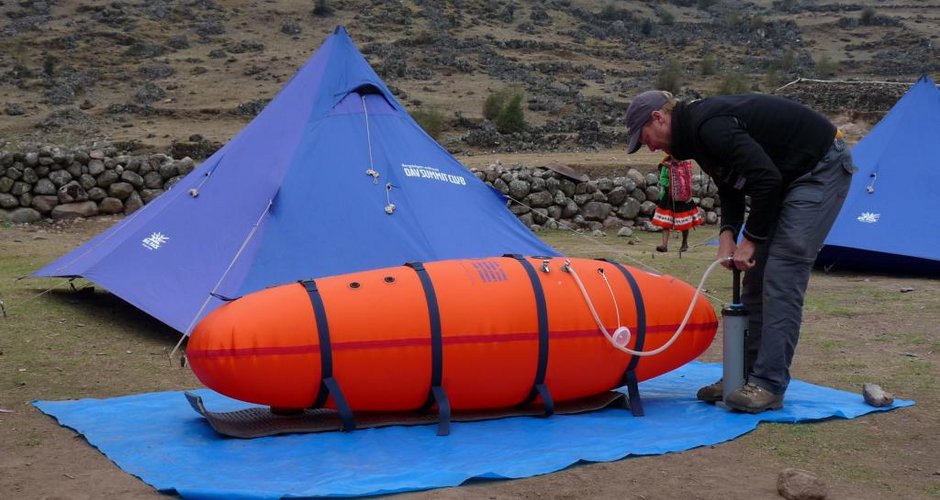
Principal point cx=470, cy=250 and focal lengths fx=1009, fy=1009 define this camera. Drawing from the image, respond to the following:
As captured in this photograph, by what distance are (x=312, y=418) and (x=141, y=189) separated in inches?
383

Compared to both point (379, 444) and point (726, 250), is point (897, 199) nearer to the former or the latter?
point (726, 250)

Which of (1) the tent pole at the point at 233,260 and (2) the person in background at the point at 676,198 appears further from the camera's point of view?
(2) the person in background at the point at 676,198

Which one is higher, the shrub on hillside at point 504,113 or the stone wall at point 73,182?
the stone wall at point 73,182

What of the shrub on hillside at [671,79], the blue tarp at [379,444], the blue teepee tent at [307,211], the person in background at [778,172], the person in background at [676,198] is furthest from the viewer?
the shrub on hillside at [671,79]

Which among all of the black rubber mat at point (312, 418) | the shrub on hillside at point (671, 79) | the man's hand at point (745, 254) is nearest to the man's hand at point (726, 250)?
the man's hand at point (745, 254)

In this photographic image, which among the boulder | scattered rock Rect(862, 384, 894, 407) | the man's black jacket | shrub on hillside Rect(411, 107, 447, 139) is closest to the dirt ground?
scattered rock Rect(862, 384, 894, 407)

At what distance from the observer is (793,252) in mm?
4773

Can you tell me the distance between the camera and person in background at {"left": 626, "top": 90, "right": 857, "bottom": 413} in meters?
4.70

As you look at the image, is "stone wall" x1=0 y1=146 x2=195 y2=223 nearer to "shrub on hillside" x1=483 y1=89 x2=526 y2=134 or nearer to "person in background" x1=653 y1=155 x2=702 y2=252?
"person in background" x1=653 y1=155 x2=702 y2=252

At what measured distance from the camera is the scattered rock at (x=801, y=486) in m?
3.72

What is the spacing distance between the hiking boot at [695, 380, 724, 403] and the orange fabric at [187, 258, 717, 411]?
322mm

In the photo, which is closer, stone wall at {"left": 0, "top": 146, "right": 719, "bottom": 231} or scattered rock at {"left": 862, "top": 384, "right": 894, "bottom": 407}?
scattered rock at {"left": 862, "top": 384, "right": 894, "bottom": 407}

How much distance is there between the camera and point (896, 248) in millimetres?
10148

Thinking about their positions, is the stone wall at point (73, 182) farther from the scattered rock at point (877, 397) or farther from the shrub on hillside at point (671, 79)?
the shrub on hillside at point (671, 79)
